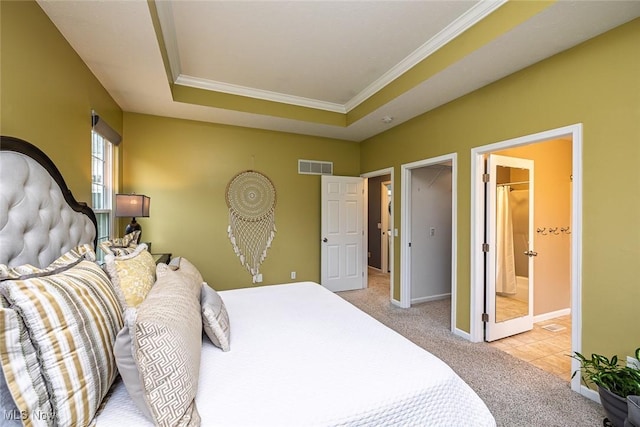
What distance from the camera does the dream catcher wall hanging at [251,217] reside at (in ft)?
13.0

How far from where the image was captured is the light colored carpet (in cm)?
177

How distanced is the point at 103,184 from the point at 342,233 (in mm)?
3246

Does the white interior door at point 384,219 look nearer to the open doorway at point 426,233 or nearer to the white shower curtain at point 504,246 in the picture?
the open doorway at point 426,233

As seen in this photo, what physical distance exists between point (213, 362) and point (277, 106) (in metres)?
3.10

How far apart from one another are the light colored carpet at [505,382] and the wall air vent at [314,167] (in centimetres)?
243

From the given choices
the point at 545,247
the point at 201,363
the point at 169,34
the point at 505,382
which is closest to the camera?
the point at 201,363

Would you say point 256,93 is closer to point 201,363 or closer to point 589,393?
point 201,363

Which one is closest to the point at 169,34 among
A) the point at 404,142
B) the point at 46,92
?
the point at 46,92

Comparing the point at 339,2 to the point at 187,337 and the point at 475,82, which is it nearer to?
the point at 475,82

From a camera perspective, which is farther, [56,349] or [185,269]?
[185,269]

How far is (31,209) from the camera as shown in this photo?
1.35 meters

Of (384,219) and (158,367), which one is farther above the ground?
(384,219)

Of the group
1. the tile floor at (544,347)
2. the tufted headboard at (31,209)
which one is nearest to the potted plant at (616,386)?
the tile floor at (544,347)

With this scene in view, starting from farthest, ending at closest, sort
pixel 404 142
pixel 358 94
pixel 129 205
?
pixel 404 142, pixel 358 94, pixel 129 205
